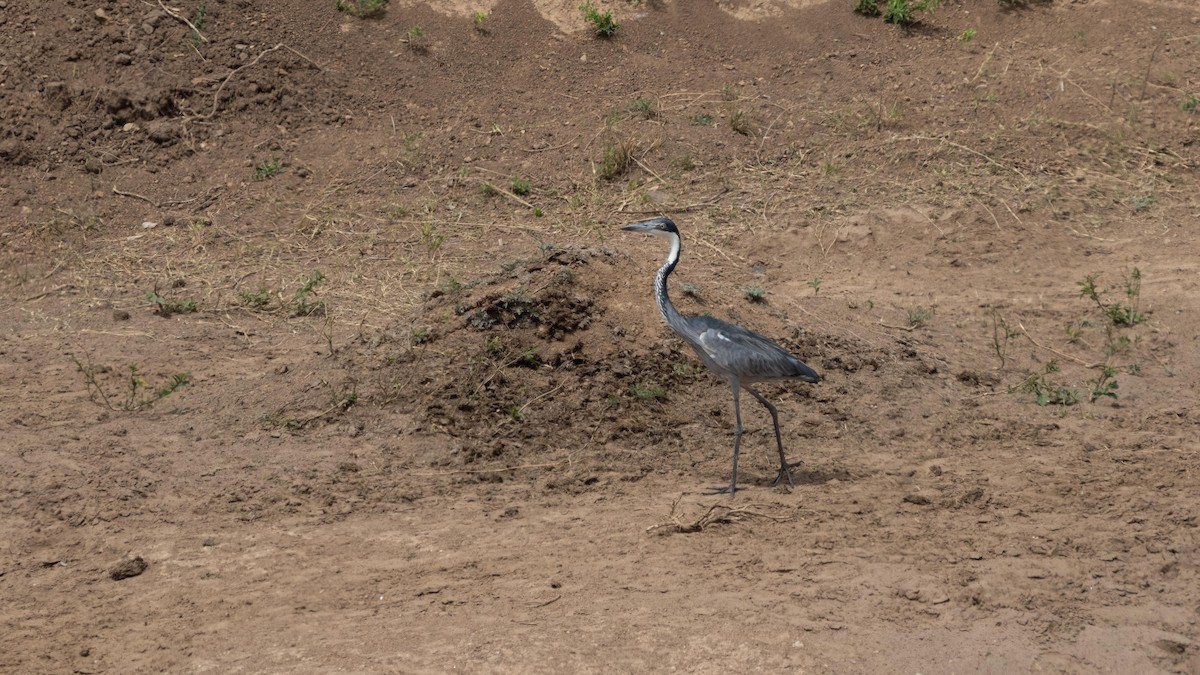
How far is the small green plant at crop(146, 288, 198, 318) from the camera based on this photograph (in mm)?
10320

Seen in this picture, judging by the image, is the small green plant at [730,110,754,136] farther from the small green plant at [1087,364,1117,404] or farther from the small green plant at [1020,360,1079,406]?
the small green plant at [1087,364,1117,404]

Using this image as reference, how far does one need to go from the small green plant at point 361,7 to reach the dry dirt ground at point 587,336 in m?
0.19

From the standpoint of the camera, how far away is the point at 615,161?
41.7ft

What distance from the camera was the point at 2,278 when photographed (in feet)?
36.8

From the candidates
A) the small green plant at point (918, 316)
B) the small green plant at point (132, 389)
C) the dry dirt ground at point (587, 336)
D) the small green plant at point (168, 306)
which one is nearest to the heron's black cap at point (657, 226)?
the dry dirt ground at point (587, 336)

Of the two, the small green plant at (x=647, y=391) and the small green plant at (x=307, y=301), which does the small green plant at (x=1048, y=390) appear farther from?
the small green plant at (x=307, y=301)

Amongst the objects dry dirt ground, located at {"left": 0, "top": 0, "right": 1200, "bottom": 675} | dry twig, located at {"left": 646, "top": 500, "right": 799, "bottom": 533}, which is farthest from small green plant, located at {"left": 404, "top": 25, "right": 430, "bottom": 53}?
dry twig, located at {"left": 646, "top": 500, "right": 799, "bottom": 533}

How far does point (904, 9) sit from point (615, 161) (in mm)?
4855

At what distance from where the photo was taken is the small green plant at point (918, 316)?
10.0 meters

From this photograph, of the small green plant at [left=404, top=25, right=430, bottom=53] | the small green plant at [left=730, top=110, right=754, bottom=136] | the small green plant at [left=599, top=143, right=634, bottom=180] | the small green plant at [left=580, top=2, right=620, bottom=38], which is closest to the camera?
the small green plant at [left=599, top=143, right=634, bottom=180]

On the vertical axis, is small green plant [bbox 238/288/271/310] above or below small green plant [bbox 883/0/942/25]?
below

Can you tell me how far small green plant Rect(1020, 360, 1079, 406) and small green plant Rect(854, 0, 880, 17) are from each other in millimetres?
7369

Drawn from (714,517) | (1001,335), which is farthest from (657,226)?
(1001,335)

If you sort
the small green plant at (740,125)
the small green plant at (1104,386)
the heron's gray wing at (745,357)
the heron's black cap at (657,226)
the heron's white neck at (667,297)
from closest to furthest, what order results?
the heron's gray wing at (745,357)
the heron's white neck at (667,297)
the heron's black cap at (657,226)
the small green plant at (1104,386)
the small green plant at (740,125)
